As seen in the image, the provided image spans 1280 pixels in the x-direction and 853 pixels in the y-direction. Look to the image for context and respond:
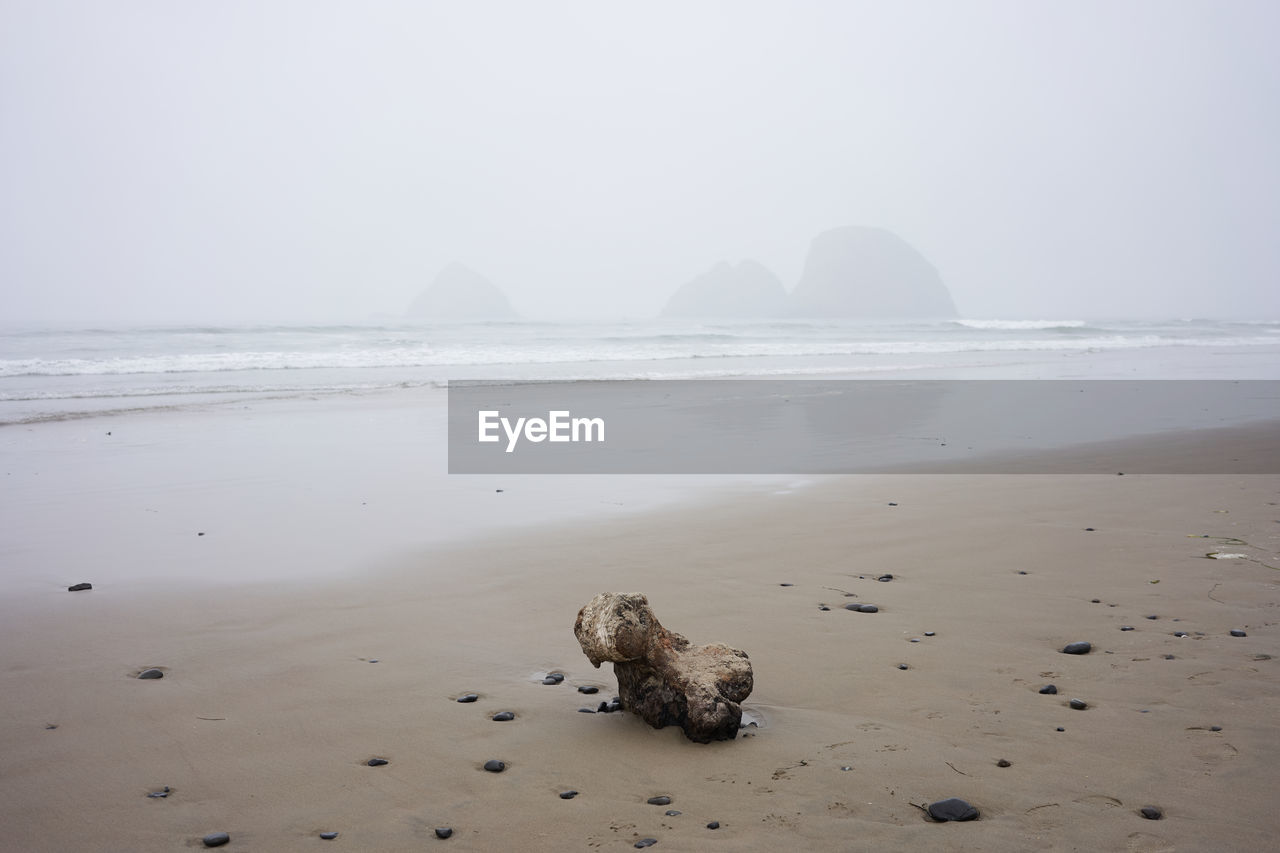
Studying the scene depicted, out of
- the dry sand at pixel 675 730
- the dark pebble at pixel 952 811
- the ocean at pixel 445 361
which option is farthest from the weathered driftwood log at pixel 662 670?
the ocean at pixel 445 361

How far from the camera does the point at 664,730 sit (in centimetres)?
345

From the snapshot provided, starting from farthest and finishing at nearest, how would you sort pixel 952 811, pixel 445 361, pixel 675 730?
pixel 445 361 → pixel 675 730 → pixel 952 811

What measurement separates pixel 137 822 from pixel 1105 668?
12.5ft

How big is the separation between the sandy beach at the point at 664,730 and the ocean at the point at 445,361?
1181 centimetres

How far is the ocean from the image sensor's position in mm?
19750

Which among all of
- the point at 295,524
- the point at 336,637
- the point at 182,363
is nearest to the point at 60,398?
the point at 182,363

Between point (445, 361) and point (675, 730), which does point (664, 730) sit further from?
point (445, 361)

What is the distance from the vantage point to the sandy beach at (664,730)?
2793 mm

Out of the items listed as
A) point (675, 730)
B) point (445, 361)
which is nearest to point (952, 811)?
point (675, 730)

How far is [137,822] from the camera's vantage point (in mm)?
2828

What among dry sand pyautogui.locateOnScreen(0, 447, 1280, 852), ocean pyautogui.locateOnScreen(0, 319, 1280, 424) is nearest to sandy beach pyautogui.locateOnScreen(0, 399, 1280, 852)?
dry sand pyautogui.locateOnScreen(0, 447, 1280, 852)

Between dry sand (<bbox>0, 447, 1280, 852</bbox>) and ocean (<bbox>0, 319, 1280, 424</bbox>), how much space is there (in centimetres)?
1212

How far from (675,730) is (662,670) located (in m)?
0.23

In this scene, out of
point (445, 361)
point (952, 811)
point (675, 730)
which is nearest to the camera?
point (952, 811)
